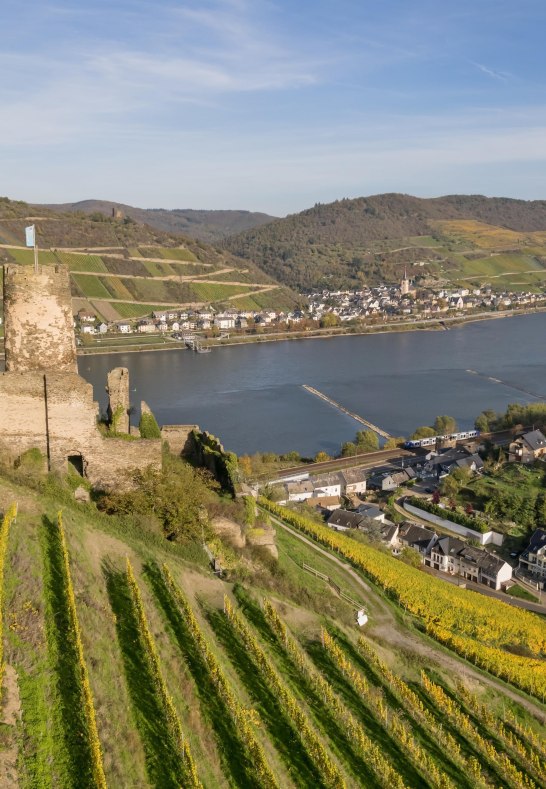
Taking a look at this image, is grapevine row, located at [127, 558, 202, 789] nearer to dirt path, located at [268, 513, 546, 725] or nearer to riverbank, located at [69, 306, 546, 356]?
dirt path, located at [268, 513, 546, 725]

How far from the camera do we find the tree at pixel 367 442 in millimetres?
43938

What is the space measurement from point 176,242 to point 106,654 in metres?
121

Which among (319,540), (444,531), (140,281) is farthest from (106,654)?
(140,281)

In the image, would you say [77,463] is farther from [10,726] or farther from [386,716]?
[386,716]

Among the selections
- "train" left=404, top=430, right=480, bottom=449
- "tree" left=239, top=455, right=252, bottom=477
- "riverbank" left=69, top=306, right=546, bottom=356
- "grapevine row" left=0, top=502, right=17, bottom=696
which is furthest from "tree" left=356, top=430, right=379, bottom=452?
"riverbank" left=69, top=306, right=546, bottom=356

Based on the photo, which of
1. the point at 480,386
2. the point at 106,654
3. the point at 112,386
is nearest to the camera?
the point at 106,654

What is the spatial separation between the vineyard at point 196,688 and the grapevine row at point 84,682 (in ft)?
0.08

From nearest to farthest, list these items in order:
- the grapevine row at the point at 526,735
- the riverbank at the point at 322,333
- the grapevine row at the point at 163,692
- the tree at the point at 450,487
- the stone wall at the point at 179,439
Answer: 1. the grapevine row at the point at 163,692
2. the grapevine row at the point at 526,735
3. the stone wall at the point at 179,439
4. the tree at the point at 450,487
5. the riverbank at the point at 322,333

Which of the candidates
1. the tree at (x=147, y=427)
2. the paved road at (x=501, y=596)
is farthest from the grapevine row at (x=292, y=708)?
the paved road at (x=501, y=596)

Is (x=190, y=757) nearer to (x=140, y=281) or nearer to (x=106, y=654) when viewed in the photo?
→ (x=106, y=654)

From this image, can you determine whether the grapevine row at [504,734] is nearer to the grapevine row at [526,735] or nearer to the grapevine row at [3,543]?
the grapevine row at [526,735]

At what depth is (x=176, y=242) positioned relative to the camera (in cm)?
12525

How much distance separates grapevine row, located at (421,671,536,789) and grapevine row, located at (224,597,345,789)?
357cm

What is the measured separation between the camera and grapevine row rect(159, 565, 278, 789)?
8797mm
